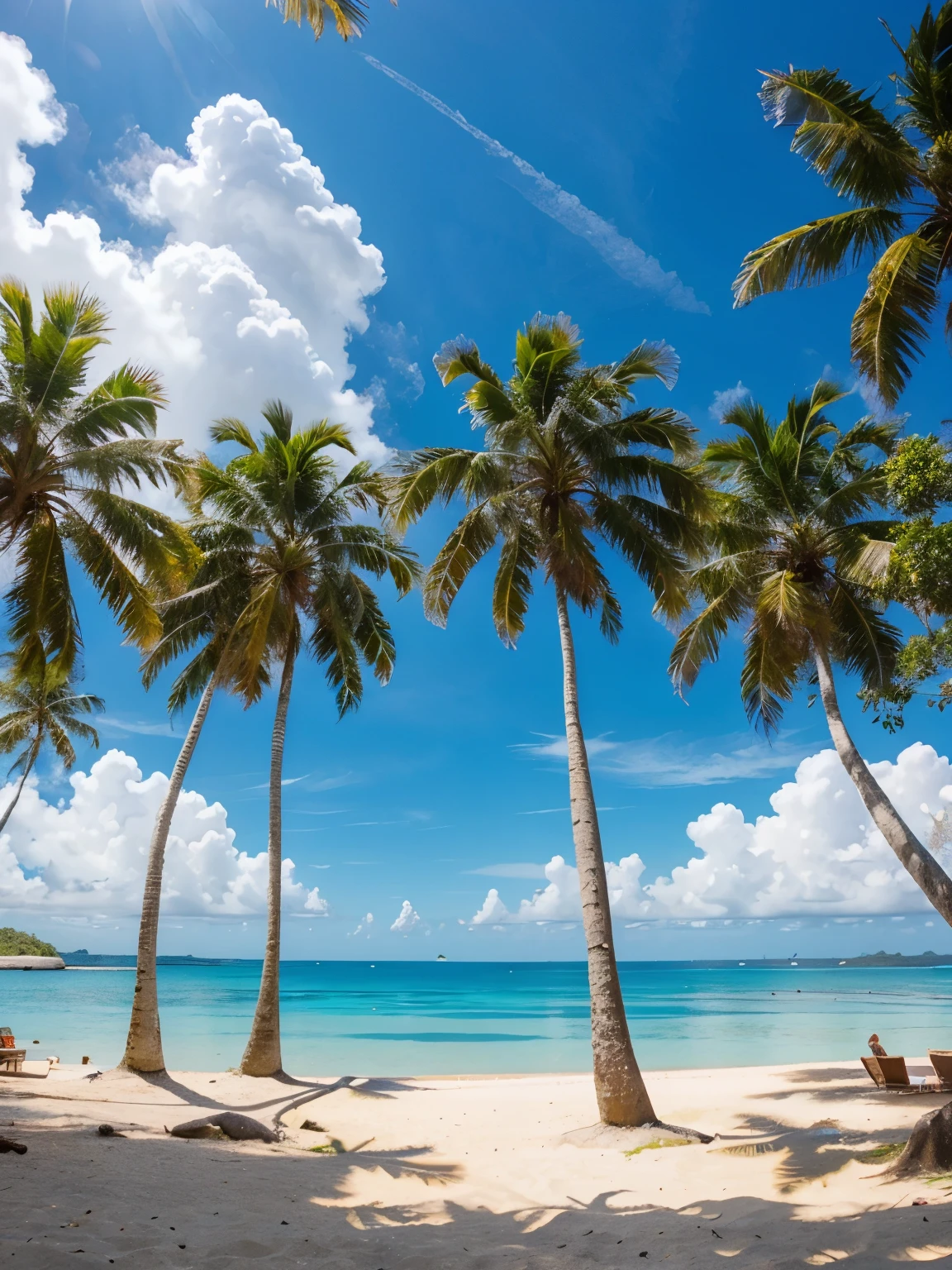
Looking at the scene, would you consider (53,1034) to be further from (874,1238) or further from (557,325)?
(874,1238)

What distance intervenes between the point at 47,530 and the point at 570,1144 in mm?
10565

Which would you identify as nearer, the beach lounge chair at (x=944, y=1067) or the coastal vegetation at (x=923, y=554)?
the coastal vegetation at (x=923, y=554)

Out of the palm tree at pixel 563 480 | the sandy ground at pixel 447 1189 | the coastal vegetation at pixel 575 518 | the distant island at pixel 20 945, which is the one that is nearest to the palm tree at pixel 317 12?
the coastal vegetation at pixel 575 518

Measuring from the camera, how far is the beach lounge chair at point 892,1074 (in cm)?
1159

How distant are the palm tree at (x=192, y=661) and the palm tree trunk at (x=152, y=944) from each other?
14 millimetres

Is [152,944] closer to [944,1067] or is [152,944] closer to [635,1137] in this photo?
[635,1137]

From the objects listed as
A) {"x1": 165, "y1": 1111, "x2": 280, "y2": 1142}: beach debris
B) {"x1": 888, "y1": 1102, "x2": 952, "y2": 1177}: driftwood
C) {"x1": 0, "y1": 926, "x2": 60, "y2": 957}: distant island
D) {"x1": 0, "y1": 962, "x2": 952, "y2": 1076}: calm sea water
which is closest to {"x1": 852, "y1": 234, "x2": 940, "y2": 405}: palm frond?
→ {"x1": 888, "y1": 1102, "x2": 952, "y2": 1177}: driftwood

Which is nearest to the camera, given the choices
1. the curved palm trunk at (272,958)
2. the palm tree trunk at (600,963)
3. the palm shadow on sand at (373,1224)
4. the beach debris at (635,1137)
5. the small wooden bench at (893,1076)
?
the palm shadow on sand at (373,1224)

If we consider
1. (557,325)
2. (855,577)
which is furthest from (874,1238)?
(557,325)

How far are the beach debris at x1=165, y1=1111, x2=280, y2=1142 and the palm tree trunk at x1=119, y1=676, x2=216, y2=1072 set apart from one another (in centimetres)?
379

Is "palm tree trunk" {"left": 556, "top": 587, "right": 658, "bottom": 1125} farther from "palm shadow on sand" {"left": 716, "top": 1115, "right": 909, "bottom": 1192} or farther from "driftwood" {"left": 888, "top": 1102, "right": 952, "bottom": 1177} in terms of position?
"driftwood" {"left": 888, "top": 1102, "right": 952, "bottom": 1177}

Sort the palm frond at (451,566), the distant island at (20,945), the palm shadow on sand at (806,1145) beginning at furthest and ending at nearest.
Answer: the distant island at (20,945) → the palm frond at (451,566) → the palm shadow on sand at (806,1145)

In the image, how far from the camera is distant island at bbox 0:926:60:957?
274 ft

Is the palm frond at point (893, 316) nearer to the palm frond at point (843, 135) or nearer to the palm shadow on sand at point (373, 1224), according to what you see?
the palm frond at point (843, 135)
